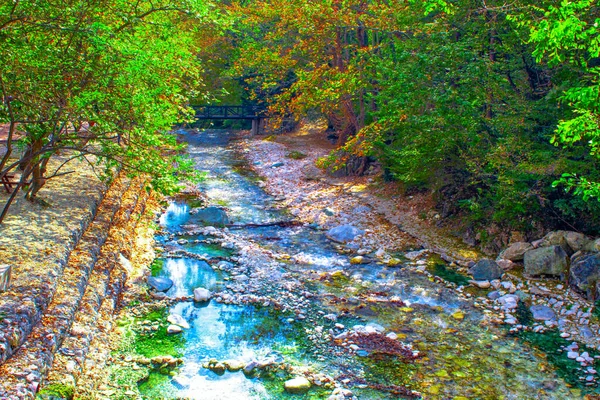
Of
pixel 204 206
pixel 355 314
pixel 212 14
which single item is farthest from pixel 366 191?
pixel 212 14

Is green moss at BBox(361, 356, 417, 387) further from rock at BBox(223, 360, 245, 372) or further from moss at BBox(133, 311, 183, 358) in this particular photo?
moss at BBox(133, 311, 183, 358)

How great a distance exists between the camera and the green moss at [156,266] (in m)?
11.2

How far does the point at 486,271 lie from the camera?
11.0 meters

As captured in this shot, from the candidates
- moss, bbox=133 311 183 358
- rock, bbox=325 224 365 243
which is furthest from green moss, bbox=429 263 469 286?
moss, bbox=133 311 183 358

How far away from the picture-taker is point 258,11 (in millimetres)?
18703

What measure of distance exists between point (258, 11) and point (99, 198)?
31.8ft

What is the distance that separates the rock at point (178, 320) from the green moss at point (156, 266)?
2.16m

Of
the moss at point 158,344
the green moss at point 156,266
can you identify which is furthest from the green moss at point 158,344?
the green moss at point 156,266

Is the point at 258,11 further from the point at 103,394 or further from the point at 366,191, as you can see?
the point at 103,394

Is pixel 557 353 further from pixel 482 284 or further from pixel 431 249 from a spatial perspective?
pixel 431 249

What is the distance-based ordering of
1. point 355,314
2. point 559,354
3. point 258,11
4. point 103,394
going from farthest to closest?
point 258,11, point 355,314, point 559,354, point 103,394

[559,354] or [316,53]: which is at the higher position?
[316,53]

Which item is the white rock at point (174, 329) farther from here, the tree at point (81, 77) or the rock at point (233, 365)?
the tree at point (81, 77)

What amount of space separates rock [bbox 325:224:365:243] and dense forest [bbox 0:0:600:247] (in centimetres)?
193
